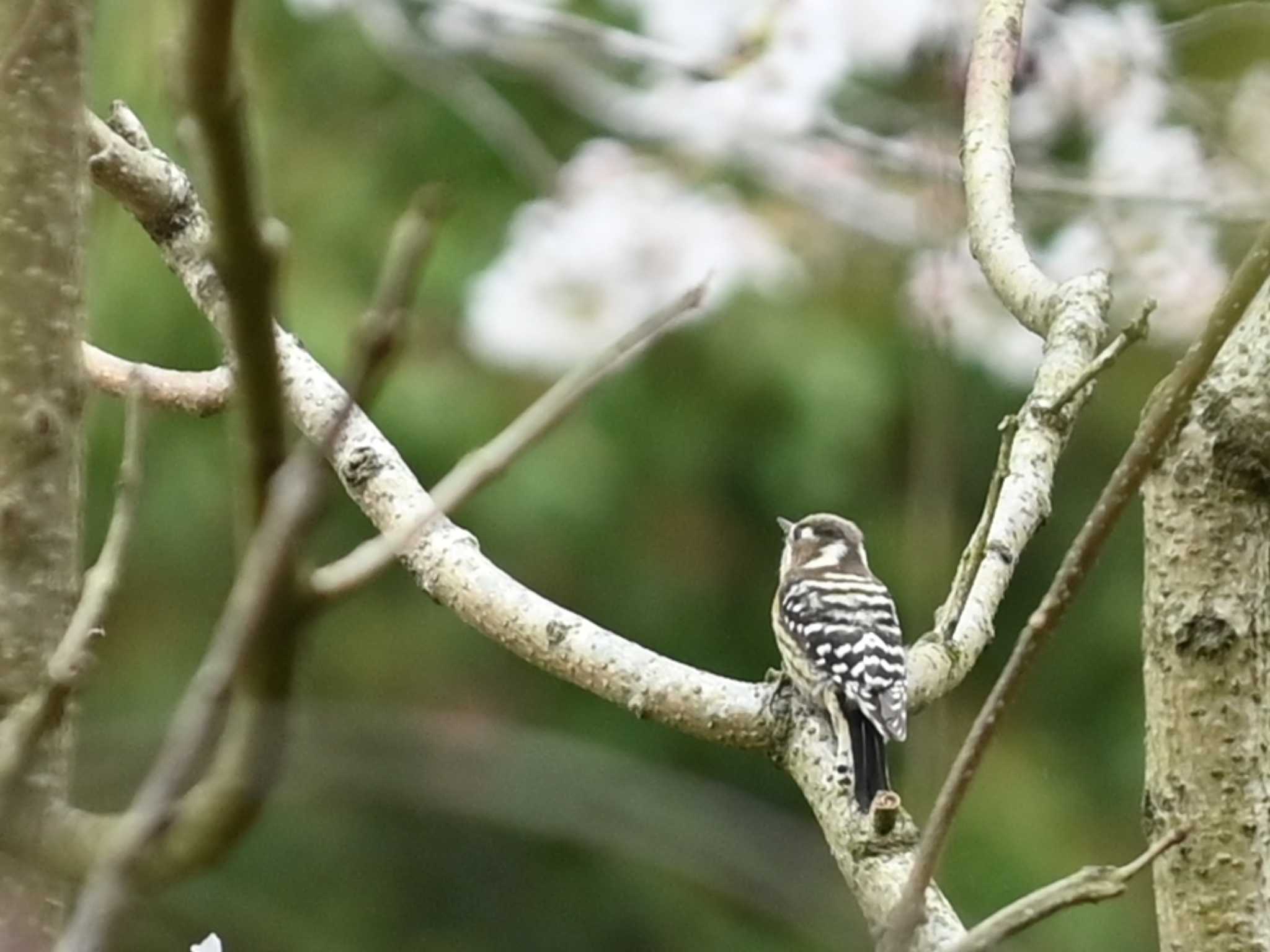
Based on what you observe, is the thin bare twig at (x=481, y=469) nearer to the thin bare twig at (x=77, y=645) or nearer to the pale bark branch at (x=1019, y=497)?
the thin bare twig at (x=77, y=645)

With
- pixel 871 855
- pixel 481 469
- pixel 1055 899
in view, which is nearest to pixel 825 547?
pixel 871 855

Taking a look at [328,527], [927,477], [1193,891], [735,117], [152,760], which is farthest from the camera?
[328,527]

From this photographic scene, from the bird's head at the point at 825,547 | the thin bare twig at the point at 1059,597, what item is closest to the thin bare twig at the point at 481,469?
the thin bare twig at the point at 1059,597

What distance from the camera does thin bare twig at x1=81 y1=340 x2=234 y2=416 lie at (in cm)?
142

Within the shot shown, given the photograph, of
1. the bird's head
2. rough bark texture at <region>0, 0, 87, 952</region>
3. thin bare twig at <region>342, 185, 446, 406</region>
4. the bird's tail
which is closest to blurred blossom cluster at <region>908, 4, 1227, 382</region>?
the bird's head

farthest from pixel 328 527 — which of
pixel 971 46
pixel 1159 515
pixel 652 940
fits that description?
pixel 1159 515

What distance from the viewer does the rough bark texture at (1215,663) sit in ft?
3.79

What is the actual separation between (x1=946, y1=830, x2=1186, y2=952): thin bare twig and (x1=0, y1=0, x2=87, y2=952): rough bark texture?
1.14ft

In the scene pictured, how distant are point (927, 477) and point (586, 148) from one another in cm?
323

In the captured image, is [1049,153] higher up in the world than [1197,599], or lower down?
higher up

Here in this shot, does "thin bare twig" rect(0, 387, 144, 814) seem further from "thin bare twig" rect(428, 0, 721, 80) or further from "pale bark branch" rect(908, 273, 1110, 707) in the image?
"thin bare twig" rect(428, 0, 721, 80)

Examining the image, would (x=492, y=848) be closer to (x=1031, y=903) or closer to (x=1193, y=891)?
(x=1193, y=891)

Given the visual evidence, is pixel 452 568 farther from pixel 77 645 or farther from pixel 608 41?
pixel 608 41

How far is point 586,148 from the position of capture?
4043mm
